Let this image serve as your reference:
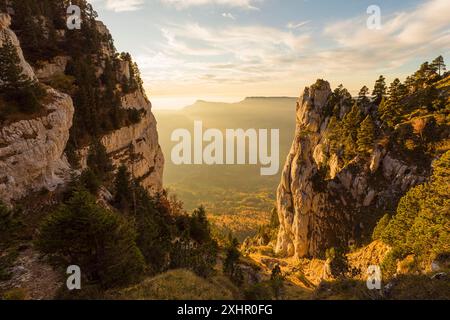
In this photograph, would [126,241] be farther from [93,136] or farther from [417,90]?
[417,90]

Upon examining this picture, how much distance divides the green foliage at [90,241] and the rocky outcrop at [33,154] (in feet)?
45.7

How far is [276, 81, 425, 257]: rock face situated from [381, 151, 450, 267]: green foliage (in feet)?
51.0

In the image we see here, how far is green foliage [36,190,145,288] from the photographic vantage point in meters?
18.5

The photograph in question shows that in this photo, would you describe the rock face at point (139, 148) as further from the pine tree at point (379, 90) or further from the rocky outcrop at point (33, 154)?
the pine tree at point (379, 90)

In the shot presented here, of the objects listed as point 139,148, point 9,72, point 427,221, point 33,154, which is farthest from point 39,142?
point 427,221

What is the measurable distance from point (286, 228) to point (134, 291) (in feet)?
342

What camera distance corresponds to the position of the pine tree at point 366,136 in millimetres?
83438

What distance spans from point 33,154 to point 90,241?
2088 centimetres

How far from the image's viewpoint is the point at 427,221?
48938 mm

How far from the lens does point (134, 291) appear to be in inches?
791

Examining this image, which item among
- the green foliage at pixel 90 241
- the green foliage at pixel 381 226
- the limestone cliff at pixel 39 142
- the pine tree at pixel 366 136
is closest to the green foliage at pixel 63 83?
the limestone cliff at pixel 39 142

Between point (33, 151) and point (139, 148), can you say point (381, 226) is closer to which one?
point (139, 148)

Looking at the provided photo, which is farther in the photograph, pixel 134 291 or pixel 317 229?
pixel 317 229
